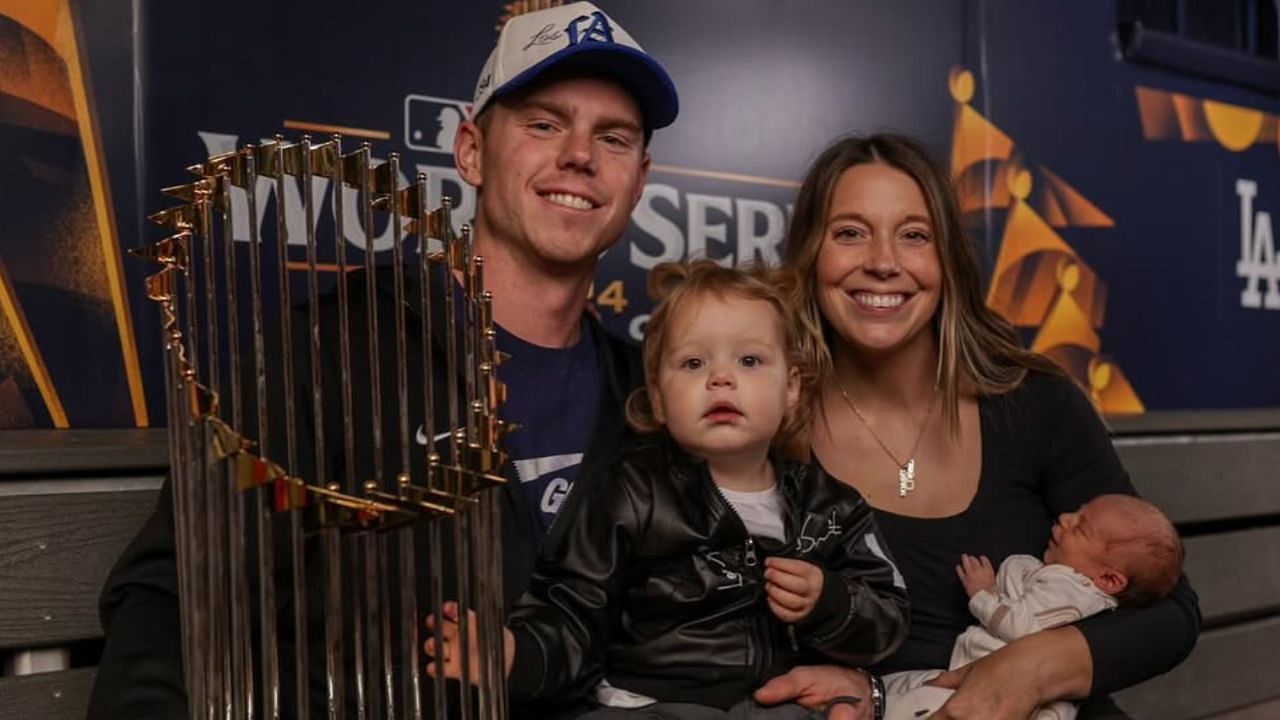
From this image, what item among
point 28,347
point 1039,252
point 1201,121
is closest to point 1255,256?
point 1201,121

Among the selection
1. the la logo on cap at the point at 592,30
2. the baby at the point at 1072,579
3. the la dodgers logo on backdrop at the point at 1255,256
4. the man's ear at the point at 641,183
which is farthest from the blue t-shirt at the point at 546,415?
the la dodgers logo on backdrop at the point at 1255,256

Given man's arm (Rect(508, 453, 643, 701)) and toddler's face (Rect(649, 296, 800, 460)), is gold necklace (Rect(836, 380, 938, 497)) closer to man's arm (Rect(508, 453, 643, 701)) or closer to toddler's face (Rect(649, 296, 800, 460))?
toddler's face (Rect(649, 296, 800, 460))

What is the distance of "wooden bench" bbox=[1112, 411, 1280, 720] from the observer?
2.38 metres

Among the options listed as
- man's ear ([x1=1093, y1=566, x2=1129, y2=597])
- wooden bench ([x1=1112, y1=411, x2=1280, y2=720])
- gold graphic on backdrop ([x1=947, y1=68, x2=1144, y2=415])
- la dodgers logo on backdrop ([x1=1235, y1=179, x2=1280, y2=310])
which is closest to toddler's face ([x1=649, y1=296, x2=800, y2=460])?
man's ear ([x1=1093, y1=566, x2=1129, y2=597])

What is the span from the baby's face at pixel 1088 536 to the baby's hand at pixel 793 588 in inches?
16.2

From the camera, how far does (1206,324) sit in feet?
11.4

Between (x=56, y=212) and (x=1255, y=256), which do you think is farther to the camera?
(x=1255, y=256)

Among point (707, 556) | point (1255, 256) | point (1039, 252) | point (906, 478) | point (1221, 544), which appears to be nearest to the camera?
point (707, 556)

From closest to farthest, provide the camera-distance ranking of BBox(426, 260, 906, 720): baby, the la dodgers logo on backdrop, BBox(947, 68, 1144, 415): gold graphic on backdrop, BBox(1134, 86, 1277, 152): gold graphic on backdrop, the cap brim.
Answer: BBox(426, 260, 906, 720): baby → the cap brim → BBox(947, 68, 1144, 415): gold graphic on backdrop → BBox(1134, 86, 1277, 152): gold graphic on backdrop → the la dodgers logo on backdrop

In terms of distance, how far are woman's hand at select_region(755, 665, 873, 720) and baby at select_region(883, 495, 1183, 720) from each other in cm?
14

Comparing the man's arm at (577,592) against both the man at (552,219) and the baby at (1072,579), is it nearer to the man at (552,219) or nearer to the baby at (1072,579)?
the man at (552,219)

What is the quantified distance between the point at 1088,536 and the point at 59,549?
1.05 meters

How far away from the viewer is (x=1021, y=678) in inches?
61.7

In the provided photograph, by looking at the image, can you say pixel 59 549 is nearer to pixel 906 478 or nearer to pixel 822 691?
pixel 822 691
